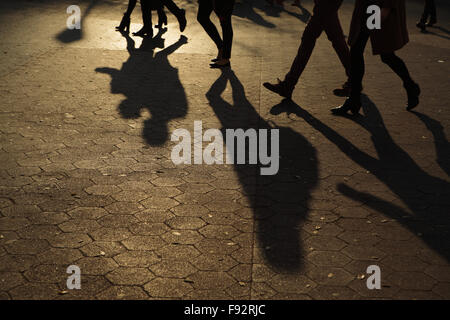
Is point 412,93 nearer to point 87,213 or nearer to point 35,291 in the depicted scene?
point 87,213

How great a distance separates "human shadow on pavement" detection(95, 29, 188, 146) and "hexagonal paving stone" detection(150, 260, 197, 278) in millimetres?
2475

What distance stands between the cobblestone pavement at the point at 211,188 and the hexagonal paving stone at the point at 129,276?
0.01m

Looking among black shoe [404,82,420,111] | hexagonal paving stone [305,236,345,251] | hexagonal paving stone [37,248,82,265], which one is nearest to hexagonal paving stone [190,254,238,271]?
hexagonal paving stone [305,236,345,251]

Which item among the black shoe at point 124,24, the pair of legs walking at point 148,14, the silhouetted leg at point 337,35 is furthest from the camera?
the black shoe at point 124,24

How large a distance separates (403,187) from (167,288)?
2.60 m

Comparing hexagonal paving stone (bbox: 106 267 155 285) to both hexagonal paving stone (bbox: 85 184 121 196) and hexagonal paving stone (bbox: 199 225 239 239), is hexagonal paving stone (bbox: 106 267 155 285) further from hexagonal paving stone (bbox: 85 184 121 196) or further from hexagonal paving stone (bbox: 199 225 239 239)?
hexagonal paving stone (bbox: 85 184 121 196)

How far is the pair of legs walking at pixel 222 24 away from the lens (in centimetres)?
981

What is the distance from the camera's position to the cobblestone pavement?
4344mm

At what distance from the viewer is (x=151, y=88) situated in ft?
29.3

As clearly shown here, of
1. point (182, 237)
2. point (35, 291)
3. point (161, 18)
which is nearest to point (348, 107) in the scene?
point (182, 237)

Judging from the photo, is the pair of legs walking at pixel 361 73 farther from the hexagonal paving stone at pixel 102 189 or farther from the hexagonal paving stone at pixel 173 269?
the hexagonal paving stone at pixel 173 269

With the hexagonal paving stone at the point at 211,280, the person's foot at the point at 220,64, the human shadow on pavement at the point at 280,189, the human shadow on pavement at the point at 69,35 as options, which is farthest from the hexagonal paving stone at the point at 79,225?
the human shadow on pavement at the point at 69,35

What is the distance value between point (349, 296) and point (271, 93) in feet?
16.5
